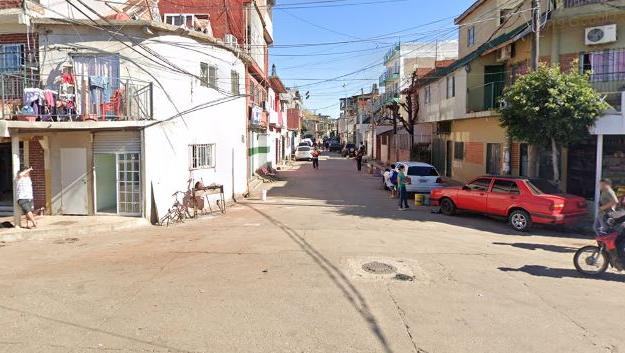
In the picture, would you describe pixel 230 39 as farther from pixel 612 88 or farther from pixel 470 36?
pixel 612 88

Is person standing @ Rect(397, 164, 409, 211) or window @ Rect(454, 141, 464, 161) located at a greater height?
window @ Rect(454, 141, 464, 161)

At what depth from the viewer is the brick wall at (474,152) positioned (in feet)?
75.9

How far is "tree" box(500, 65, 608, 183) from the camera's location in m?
14.0

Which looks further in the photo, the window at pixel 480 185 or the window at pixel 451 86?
the window at pixel 451 86

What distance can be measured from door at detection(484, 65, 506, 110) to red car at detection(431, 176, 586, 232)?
7444 millimetres

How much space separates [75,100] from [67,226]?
3.59 m

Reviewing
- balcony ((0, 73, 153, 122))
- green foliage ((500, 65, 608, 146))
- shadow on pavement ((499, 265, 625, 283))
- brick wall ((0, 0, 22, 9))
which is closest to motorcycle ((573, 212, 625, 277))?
shadow on pavement ((499, 265, 625, 283))

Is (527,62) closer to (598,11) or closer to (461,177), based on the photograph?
(598,11)

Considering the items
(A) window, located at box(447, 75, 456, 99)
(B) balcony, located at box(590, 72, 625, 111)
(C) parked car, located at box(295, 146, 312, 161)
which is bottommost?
(C) parked car, located at box(295, 146, 312, 161)

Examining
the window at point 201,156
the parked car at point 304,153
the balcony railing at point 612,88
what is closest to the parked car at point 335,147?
the parked car at point 304,153

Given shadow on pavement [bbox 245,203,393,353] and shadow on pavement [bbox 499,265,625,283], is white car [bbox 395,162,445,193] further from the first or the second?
shadow on pavement [bbox 499,265,625,283]

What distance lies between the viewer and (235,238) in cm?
1191

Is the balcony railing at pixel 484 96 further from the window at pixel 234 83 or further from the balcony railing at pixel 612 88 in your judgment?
the window at pixel 234 83

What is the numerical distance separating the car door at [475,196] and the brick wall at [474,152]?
7.81 m
